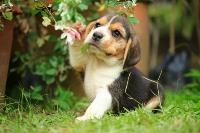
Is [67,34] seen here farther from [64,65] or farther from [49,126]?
[64,65]

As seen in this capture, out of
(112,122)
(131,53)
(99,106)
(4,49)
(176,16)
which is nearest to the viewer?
(112,122)

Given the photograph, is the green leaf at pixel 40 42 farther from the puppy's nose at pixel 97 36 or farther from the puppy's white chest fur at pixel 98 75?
the puppy's nose at pixel 97 36

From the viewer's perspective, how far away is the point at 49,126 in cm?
553

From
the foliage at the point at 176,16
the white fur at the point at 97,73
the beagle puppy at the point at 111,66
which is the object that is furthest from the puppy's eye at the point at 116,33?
the foliage at the point at 176,16

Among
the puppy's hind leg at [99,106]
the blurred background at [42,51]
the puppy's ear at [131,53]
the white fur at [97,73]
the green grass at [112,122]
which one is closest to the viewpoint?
the green grass at [112,122]

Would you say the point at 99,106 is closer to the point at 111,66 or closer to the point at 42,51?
the point at 111,66

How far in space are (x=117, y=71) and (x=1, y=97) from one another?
134 cm

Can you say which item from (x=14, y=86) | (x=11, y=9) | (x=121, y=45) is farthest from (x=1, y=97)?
(x=14, y=86)

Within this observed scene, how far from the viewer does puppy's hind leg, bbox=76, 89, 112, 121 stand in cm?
586

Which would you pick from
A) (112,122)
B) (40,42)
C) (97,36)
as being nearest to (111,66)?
(97,36)

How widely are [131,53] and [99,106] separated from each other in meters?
0.69

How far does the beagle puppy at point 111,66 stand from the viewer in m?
5.99

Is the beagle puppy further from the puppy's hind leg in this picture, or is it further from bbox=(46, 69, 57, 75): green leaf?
bbox=(46, 69, 57, 75): green leaf

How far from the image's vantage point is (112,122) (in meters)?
5.32
